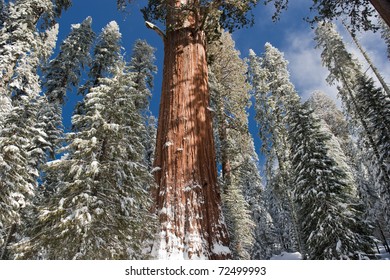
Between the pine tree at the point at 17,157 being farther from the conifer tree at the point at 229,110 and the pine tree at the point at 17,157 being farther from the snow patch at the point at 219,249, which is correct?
the snow patch at the point at 219,249

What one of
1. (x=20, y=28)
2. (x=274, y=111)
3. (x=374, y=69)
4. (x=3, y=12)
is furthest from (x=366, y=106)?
(x=3, y=12)

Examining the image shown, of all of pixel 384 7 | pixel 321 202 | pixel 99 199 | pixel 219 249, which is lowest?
pixel 219 249

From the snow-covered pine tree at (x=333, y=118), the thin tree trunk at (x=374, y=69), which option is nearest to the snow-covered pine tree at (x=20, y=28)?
the thin tree trunk at (x=374, y=69)

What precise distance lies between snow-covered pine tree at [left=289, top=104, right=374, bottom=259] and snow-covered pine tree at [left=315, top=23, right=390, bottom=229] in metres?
4.28

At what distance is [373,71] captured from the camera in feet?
68.6

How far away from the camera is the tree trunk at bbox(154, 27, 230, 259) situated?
333cm

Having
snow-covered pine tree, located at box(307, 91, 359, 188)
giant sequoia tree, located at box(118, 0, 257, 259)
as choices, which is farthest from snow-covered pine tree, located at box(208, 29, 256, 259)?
snow-covered pine tree, located at box(307, 91, 359, 188)

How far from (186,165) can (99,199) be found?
5.03ft

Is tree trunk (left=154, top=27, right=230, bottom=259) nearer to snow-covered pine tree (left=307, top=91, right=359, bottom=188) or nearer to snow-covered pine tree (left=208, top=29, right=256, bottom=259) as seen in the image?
snow-covered pine tree (left=208, top=29, right=256, bottom=259)

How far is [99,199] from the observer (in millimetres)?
4332

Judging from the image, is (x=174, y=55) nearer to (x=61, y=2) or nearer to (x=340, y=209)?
(x=340, y=209)

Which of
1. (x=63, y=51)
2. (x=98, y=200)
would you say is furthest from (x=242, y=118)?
(x=63, y=51)

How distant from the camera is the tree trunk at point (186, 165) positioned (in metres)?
3.33

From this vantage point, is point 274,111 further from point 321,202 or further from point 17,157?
point 17,157
